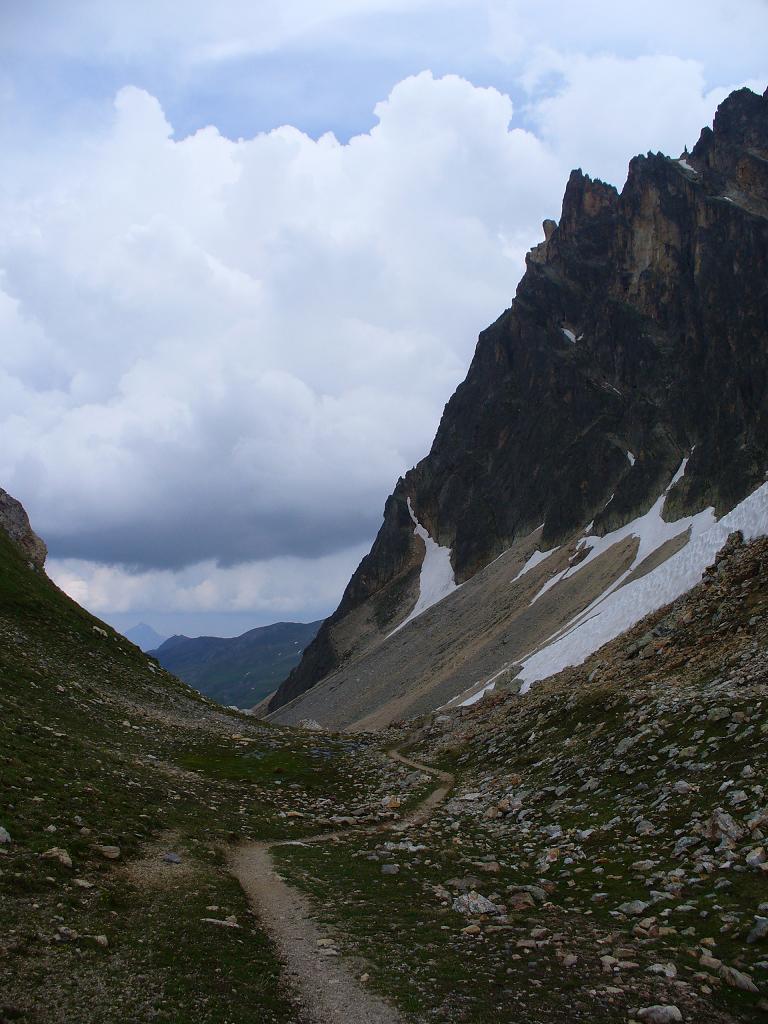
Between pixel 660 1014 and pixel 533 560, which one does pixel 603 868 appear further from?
pixel 533 560

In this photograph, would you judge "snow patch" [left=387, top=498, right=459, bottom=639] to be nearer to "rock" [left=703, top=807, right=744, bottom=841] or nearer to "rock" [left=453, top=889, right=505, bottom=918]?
"rock" [left=703, top=807, right=744, bottom=841]

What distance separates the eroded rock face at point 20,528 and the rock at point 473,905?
5538 cm

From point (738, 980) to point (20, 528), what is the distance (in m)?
64.4

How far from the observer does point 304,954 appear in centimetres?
1172

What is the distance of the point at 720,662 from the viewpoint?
81.1ft

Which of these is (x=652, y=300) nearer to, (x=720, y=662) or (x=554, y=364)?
(x=554, y=364)

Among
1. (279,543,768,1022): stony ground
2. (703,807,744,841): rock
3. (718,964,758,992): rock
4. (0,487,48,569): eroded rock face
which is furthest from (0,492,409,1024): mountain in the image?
(0,487,48,569): eroded rock face

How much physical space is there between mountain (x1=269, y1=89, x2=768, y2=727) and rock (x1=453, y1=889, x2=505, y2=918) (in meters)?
50.7

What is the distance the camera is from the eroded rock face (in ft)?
198

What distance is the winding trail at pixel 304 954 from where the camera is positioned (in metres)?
9.70

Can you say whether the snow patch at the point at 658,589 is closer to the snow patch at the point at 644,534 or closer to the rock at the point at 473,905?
the rock at the point at 473,905

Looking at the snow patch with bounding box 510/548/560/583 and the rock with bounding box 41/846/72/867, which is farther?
the snow patch with bounding box 510/548/560/583

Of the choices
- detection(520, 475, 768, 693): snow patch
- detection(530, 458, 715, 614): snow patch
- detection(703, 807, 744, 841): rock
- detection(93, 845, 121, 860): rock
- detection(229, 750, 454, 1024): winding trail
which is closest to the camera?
detection(229, 750, 454, 1024): winding trail

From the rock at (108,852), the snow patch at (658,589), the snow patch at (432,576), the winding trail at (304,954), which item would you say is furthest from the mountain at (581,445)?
the rock at (108,852)
